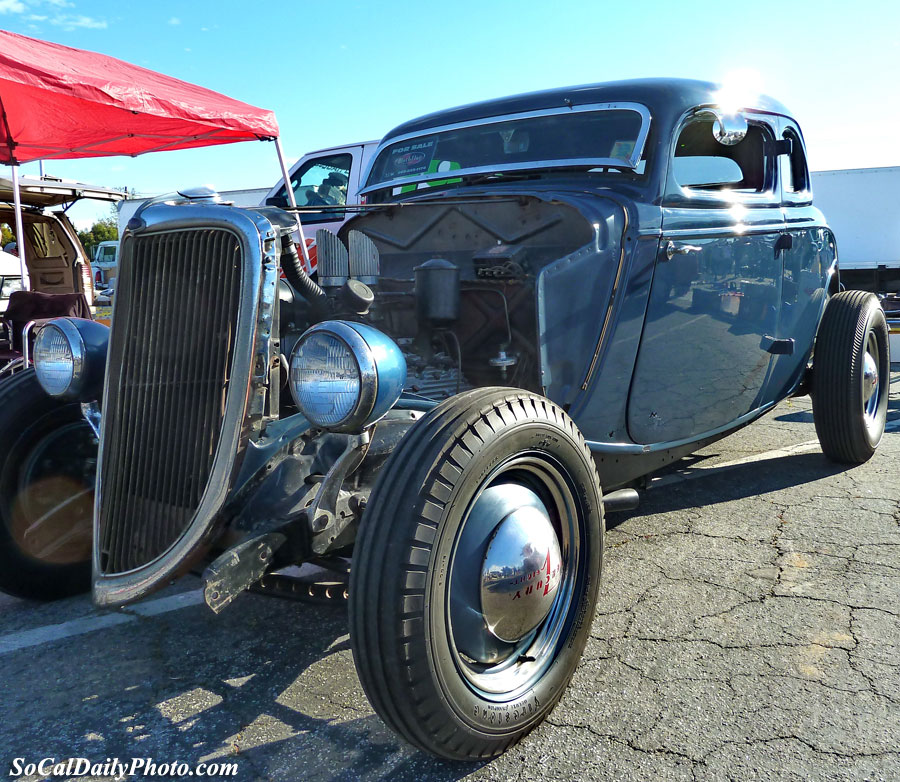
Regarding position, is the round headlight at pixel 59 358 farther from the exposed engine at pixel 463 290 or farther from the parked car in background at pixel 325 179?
the parked car in background at pixel 325 179

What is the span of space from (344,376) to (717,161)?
243cm

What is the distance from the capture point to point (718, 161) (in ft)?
11.6

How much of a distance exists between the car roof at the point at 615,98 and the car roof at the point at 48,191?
711cm

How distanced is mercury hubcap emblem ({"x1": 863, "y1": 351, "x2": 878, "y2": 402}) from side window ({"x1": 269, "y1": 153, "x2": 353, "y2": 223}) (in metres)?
5.70

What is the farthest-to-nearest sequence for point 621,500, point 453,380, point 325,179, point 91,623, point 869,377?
point 325,179
point 869,377
point 453,380
point 91,623
point 621,500

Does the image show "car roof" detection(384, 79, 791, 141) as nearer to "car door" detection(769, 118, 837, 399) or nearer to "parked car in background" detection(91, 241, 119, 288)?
"car door" detection(769, 118, 837, 399)

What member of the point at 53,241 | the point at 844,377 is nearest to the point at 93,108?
the point at 53,241

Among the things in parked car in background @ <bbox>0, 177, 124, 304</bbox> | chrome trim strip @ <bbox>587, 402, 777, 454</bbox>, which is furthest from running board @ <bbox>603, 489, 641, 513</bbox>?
parked car in background @ <bbox>0, 177, 124, 304</bbox>

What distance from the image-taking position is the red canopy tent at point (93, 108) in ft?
20.2

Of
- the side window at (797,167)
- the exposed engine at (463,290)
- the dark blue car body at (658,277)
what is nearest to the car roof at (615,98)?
the dark blue car body at (658,277)

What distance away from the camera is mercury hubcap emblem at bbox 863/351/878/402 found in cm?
431

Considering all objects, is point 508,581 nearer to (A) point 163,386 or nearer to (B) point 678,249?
(A) point 163,386

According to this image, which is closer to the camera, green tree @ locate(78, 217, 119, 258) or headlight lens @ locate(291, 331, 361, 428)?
headlight lens @ locate(291, 331, 361, 428)

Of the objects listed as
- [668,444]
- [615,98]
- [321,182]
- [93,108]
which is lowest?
[668,444]
